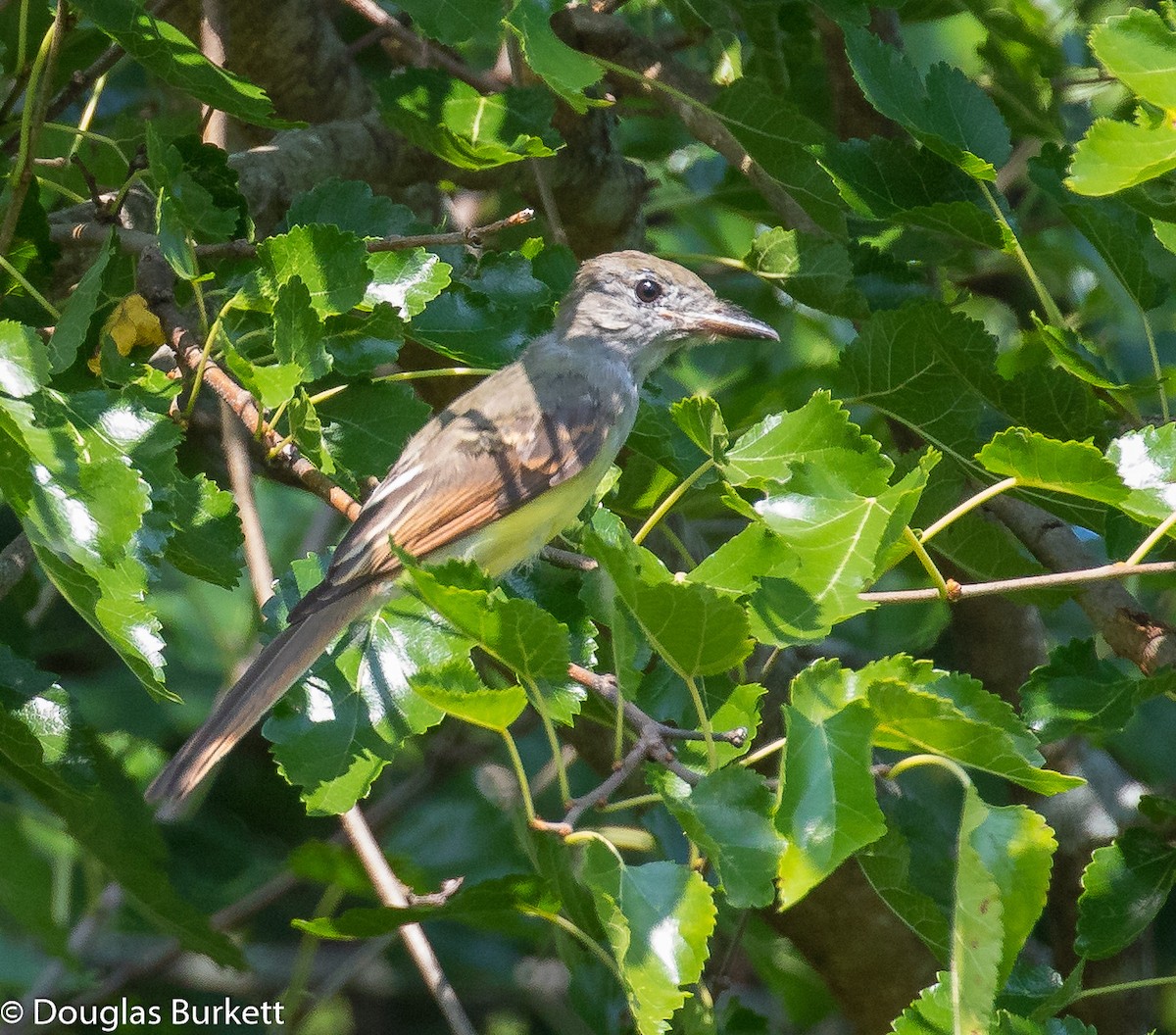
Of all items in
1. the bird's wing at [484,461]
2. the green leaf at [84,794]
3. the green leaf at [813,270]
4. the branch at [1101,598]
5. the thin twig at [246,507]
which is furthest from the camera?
the bird's wing at [484,461]

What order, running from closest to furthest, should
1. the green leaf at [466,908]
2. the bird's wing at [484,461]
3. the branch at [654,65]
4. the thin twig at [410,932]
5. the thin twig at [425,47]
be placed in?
the green leaf at [466,908], the thin twig at [410,932], the thin twig at [425,47], the bird's wing at [484,461], the branch at [654,65]

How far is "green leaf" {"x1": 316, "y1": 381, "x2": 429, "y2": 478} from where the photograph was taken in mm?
3012

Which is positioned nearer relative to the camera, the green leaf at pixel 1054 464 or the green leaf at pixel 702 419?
the green leaf at pixel 1054 464

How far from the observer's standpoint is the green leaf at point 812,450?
91.4 inches

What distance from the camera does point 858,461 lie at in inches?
91.9

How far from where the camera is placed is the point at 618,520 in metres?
2.70

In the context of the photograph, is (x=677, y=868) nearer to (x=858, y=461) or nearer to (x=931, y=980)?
(x=858, y=461)

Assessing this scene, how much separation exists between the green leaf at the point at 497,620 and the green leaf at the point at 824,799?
0.35 metres

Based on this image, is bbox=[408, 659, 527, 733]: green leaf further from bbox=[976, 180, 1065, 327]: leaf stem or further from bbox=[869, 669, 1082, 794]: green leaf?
bbox=[976, 180, 1065, 327]: leaf stem

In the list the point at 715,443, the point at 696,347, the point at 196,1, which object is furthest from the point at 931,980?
the point at 196,1

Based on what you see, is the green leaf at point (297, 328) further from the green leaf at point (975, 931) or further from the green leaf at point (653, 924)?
the green leaf at point (975, 931)

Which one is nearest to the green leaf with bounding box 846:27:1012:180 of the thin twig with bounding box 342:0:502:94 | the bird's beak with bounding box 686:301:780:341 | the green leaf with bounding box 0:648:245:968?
the thin twig with bounding box 342:0:502:94

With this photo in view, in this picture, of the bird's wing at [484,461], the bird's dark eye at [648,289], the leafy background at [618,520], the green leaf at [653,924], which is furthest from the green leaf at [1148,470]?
the bird's dark eye at [648,289]

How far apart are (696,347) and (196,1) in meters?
2.00
